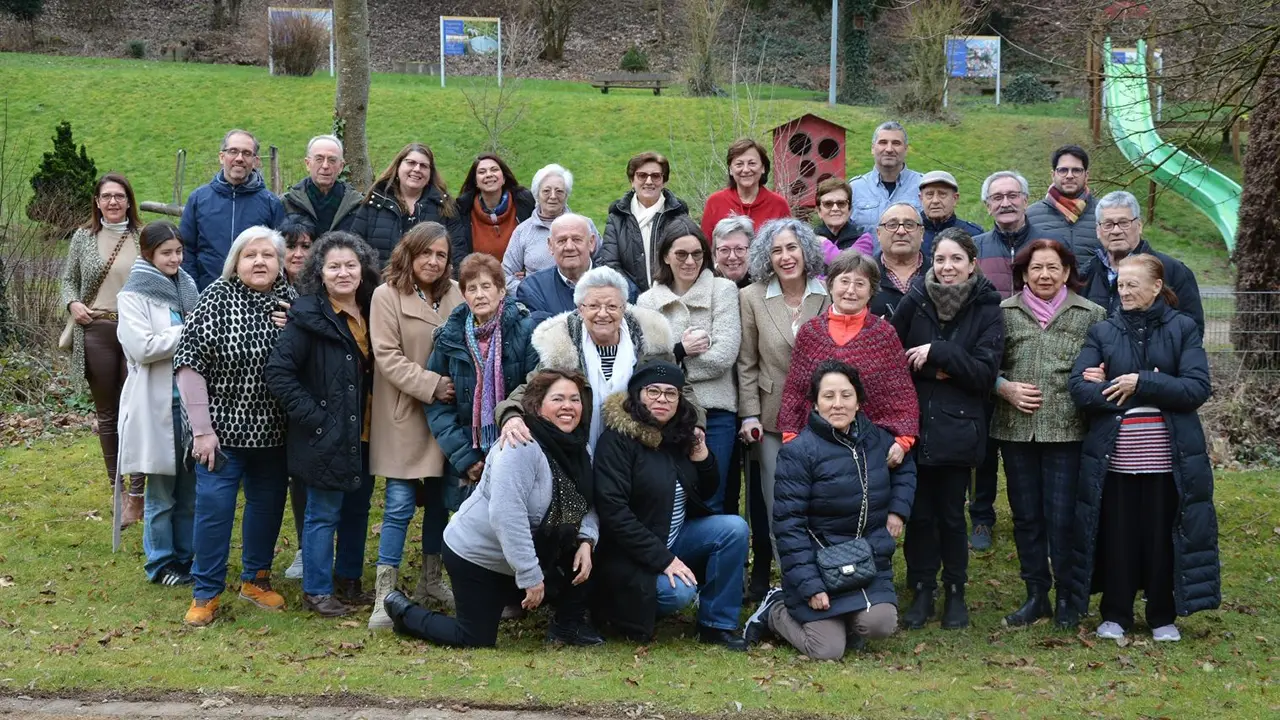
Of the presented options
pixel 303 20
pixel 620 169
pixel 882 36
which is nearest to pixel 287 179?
pixel 620 169

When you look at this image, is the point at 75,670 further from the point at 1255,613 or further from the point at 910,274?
the point at 1255,613

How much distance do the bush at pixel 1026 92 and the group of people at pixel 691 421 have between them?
29.5 meters

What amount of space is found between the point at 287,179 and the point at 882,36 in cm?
2430

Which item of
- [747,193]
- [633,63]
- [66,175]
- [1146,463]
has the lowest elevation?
[1146,463]

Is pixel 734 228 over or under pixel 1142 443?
over

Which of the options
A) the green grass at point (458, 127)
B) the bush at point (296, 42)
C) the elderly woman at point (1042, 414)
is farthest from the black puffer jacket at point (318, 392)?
the bush at point (296, 42)

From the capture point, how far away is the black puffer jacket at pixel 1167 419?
579 centimetres

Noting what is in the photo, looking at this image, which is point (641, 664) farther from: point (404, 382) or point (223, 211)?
point (223, 211)

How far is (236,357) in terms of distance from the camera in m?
6.09

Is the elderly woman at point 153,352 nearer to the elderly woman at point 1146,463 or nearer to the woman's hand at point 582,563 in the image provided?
the woman's hand at point 582,563

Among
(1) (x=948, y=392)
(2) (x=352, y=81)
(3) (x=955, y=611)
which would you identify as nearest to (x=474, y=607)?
(3) (x=955, y=611)

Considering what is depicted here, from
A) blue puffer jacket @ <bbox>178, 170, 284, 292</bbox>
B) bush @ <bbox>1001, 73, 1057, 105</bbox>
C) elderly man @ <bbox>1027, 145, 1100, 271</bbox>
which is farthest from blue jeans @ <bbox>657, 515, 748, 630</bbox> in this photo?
bush @ <bbox>1001, 73, 1057, 105</bbox>

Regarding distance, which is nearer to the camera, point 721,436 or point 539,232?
point 721,436

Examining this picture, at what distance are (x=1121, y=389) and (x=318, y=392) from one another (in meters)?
4.01
